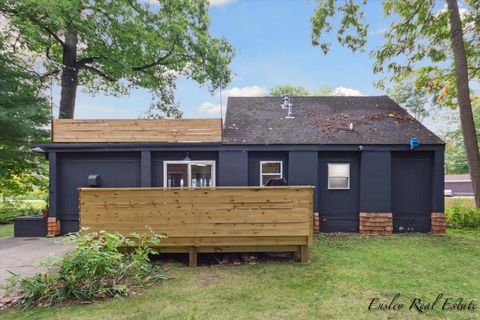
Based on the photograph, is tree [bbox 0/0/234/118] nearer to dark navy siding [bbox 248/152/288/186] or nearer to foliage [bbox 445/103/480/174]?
dark navy siding [bbox 248/152/288/186]

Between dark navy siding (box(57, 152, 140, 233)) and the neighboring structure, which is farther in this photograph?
the neighboring structure

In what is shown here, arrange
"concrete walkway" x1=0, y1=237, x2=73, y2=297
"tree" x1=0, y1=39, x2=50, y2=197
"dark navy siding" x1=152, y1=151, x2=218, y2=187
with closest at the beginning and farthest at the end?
1. "concrete walkway" x1=0, y1=237, x2=73, y2=297
2. "dark navy siding" x1=152, y1=151, x2=218, y2=187
3. "tree" x1=0, y1=39, x2=50, y2=197

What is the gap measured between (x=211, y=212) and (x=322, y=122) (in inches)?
227

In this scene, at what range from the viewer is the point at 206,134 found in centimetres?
803

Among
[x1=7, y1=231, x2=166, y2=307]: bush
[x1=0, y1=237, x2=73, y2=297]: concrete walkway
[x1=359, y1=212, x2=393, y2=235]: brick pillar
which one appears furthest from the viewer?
[x1=359, y1=212, x2=393, y2=235]: brick pillar

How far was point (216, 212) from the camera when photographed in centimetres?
506

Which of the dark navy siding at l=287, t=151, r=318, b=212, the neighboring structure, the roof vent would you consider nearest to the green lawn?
the dark navy siding at l=287, t=151, r=318, b=212

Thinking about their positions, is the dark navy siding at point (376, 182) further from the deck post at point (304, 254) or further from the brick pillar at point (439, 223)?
the deck post at point (304, 254)

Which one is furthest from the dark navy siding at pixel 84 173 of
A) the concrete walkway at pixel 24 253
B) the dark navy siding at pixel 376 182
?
the dark navy siding at pixel 376 182

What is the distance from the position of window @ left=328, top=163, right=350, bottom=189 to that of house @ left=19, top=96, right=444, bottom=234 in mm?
30

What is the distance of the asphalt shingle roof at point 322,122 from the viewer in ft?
27.3

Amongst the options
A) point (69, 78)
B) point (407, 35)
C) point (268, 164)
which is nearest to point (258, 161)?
point (268, 164)

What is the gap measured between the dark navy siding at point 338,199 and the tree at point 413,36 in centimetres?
433

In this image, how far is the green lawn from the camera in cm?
330
